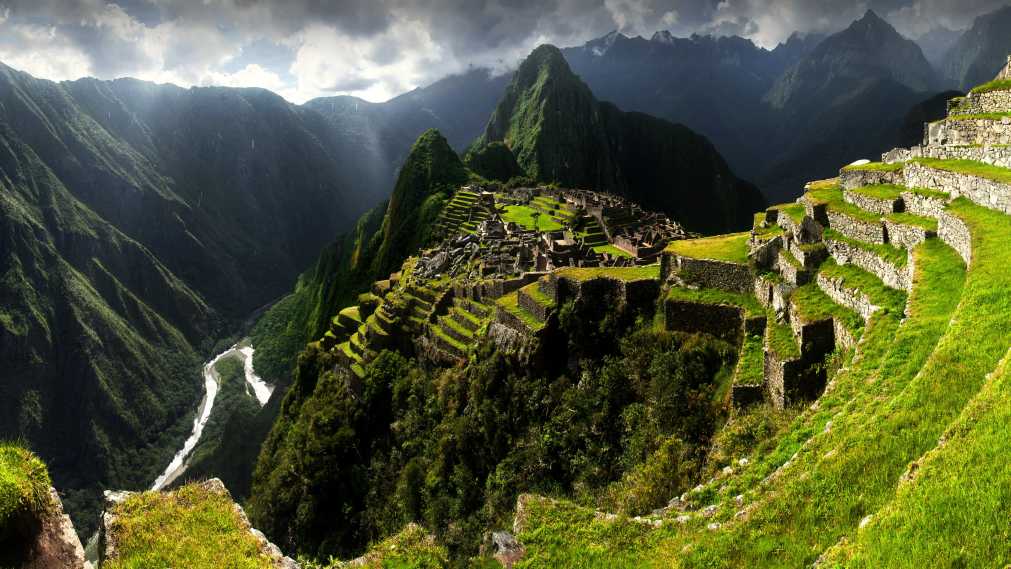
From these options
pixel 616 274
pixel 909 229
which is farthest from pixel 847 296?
pixel 616 274

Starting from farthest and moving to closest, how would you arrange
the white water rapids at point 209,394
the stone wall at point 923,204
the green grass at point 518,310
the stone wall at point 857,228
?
the white water rapids at point 209,394
the green grass at point 518,310
the stone wall at point 857,228
the stone wall at point 923,204

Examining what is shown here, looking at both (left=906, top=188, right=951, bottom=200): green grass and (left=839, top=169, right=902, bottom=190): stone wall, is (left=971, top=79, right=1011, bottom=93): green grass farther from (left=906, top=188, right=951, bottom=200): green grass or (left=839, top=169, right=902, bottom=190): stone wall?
(left=906, top=188, right=951, bottom=200): green grass

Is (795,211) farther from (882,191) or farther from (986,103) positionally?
(986,103)

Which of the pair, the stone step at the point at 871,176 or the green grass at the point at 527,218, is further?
the green grass at the point at 527,218

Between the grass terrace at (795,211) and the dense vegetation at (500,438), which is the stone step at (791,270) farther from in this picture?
the dense vegetation at (500,438)

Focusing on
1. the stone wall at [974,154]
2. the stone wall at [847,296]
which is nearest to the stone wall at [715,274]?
the stone wall at [847,296]

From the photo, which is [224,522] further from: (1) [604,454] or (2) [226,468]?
(2) [226,468]

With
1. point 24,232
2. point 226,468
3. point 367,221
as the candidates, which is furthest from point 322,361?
point 24,232
